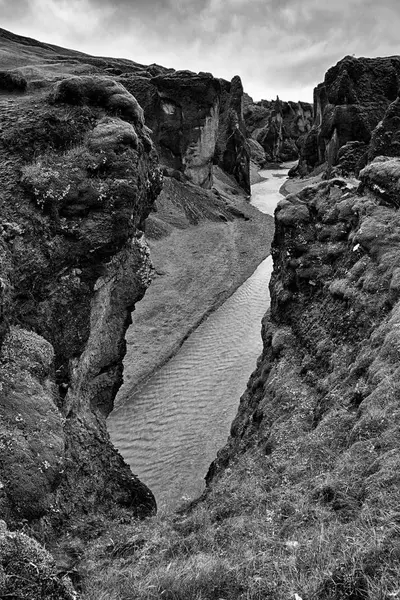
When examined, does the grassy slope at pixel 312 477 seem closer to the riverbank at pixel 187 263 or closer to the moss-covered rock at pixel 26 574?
the moss-covered rock at pixel 26 574

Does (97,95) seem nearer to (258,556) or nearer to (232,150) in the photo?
(258,556)

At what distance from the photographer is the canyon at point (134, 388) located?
6871mm

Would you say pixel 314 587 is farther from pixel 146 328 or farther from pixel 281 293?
pixel 146 328

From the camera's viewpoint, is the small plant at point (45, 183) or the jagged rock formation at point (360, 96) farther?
the jagged rock formation at point (360, 96)

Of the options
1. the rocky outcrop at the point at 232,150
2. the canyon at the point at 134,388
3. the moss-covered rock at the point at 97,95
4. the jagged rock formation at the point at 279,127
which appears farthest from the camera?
the jagged rock formation at the point at 279,127

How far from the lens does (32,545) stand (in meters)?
6.85

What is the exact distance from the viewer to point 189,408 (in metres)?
27.3

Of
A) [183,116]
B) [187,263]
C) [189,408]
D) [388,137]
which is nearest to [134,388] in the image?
[189,408]

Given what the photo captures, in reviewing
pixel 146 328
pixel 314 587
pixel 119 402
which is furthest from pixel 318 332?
pixel 146 328

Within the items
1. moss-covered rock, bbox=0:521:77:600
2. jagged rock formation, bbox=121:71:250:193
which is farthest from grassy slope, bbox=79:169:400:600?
jagged rock formation, bbox=121:71:250:193

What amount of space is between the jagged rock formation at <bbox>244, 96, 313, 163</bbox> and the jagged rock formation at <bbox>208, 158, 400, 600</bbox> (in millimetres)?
127680

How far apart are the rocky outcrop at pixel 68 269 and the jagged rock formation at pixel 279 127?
13017cm

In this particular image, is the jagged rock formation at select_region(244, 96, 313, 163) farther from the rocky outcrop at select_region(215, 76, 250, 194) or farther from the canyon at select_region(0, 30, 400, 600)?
the canyon at select_region(0, 30, 400, 600)

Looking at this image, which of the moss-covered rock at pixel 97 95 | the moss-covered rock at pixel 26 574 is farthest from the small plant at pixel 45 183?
the moss-covered rock at pixel 26 574
